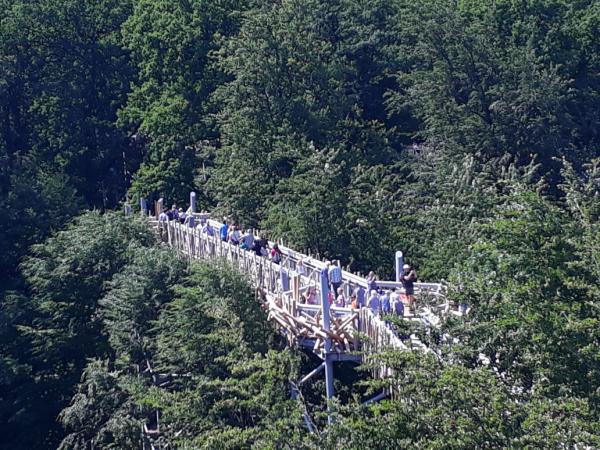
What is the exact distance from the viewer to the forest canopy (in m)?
18.9

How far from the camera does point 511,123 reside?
45.8 m

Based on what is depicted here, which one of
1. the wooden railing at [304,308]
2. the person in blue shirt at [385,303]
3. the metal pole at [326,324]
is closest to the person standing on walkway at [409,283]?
the wooden railing at [304,308]

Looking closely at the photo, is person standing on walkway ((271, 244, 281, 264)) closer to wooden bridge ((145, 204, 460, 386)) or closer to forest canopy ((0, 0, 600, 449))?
wooden bridge ((145, 204, 460, 386))

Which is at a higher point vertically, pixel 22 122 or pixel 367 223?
pixel 22 122

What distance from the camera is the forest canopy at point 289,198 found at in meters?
18.9

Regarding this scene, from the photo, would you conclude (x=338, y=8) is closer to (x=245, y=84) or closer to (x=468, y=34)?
(x=468, y=34)

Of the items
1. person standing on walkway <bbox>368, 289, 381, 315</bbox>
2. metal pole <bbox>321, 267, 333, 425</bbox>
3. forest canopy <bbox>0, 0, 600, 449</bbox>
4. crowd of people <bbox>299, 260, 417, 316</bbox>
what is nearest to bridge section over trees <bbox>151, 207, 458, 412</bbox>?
metal pole <bbox>321, 267, 333, 425</bbox>

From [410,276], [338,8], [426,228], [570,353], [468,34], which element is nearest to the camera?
[570,353]

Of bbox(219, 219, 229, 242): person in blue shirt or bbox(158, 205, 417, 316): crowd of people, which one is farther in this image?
bbox(219, 219, 229, 242): person in blue shirt

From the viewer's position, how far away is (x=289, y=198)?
122 feet

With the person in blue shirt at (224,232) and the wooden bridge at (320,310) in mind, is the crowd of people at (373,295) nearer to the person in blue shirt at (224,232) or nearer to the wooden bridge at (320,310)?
the wooden bridge at (320,310)

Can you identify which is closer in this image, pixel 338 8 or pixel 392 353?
pixel 392 353

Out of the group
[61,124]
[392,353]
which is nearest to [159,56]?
[61,124]

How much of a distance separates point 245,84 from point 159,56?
24.8 ft
